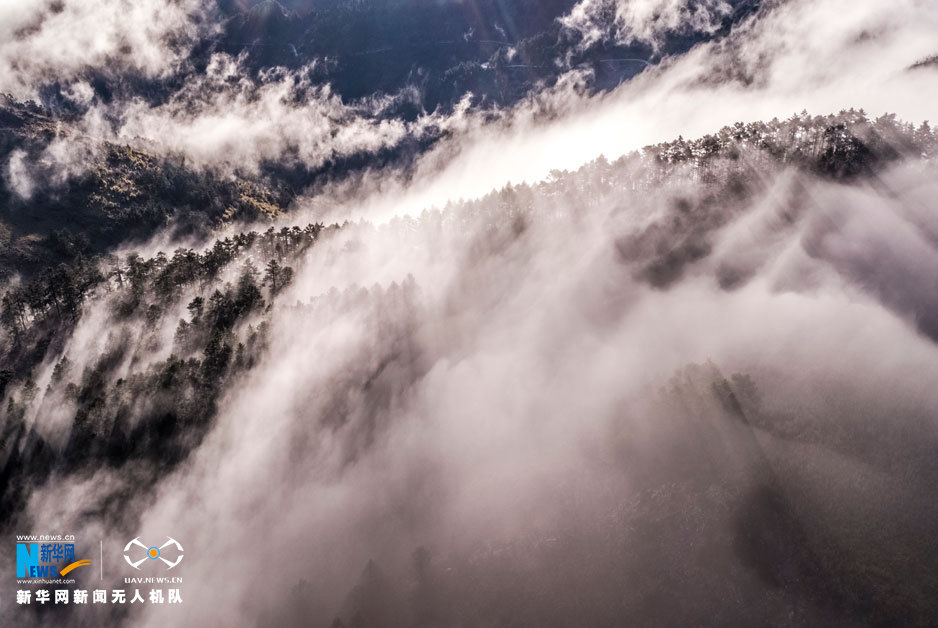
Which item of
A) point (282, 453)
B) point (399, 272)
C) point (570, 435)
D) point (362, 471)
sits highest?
point (399, 272)

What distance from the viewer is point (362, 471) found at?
92.8 meters

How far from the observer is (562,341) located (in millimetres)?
101188

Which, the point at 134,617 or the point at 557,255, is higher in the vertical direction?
the point at 557,255

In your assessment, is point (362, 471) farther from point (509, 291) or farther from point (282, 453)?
point (509, 291)

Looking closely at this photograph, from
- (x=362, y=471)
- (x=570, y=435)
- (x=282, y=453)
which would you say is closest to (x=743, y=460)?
(x=570, y=435)

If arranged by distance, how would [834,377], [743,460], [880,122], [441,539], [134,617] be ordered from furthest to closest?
[880,122]
[134,617]
[441,539]
[834,377]
[743,460]

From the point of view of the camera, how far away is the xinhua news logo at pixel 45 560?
9675 cm

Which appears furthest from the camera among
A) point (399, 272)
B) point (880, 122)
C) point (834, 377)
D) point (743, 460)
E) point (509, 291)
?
point (399, 272)

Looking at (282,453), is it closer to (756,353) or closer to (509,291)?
(509,291)

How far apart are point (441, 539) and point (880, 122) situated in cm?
11165

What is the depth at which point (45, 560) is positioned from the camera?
322 feet

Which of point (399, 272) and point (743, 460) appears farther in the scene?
point (399, 272)

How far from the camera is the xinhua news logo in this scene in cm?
9675

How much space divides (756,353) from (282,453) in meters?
81.0
